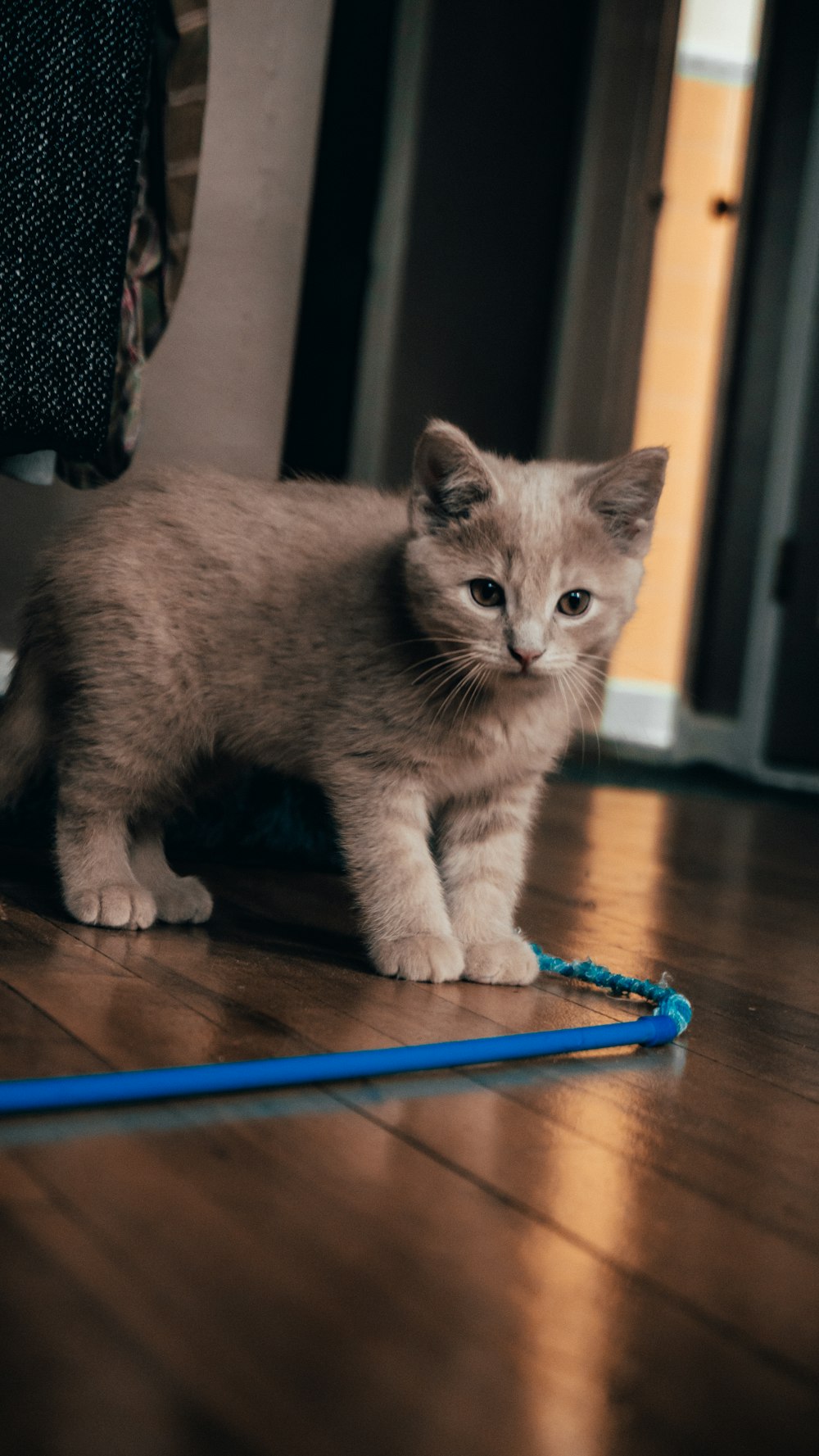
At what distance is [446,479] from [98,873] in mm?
510

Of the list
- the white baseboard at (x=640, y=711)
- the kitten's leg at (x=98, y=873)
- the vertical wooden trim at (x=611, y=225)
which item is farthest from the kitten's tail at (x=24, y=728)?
the white baseboard at (x=640, y=711)

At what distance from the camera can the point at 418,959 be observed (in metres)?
1.15

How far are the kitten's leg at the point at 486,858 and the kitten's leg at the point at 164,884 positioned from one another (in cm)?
26

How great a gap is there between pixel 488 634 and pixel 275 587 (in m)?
0.26

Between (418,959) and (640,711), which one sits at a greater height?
(418,959)

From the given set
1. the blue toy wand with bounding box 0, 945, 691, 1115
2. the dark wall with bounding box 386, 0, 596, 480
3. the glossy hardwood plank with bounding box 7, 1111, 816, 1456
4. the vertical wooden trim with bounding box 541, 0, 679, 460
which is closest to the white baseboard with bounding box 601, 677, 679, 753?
the vertical wooden trim with bounding box 541, 0, 679, 460

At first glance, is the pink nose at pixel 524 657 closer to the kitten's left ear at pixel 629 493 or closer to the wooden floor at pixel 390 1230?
the kitten's left ear at pixel 629 493

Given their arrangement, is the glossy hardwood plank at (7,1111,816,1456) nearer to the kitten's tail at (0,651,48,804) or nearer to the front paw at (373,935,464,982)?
the front paw at (373,935,464,982)

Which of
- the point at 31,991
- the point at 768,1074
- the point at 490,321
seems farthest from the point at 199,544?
the point at 490,321

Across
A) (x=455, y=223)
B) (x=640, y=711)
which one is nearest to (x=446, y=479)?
(x=455, y=223)

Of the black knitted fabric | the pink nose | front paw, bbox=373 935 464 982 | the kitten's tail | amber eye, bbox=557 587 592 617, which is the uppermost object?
the black knitted fabric

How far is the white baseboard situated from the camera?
14.0 feet

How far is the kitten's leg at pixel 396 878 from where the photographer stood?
115cm

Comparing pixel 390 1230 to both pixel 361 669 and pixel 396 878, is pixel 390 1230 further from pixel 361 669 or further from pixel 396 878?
pixel 361 669
